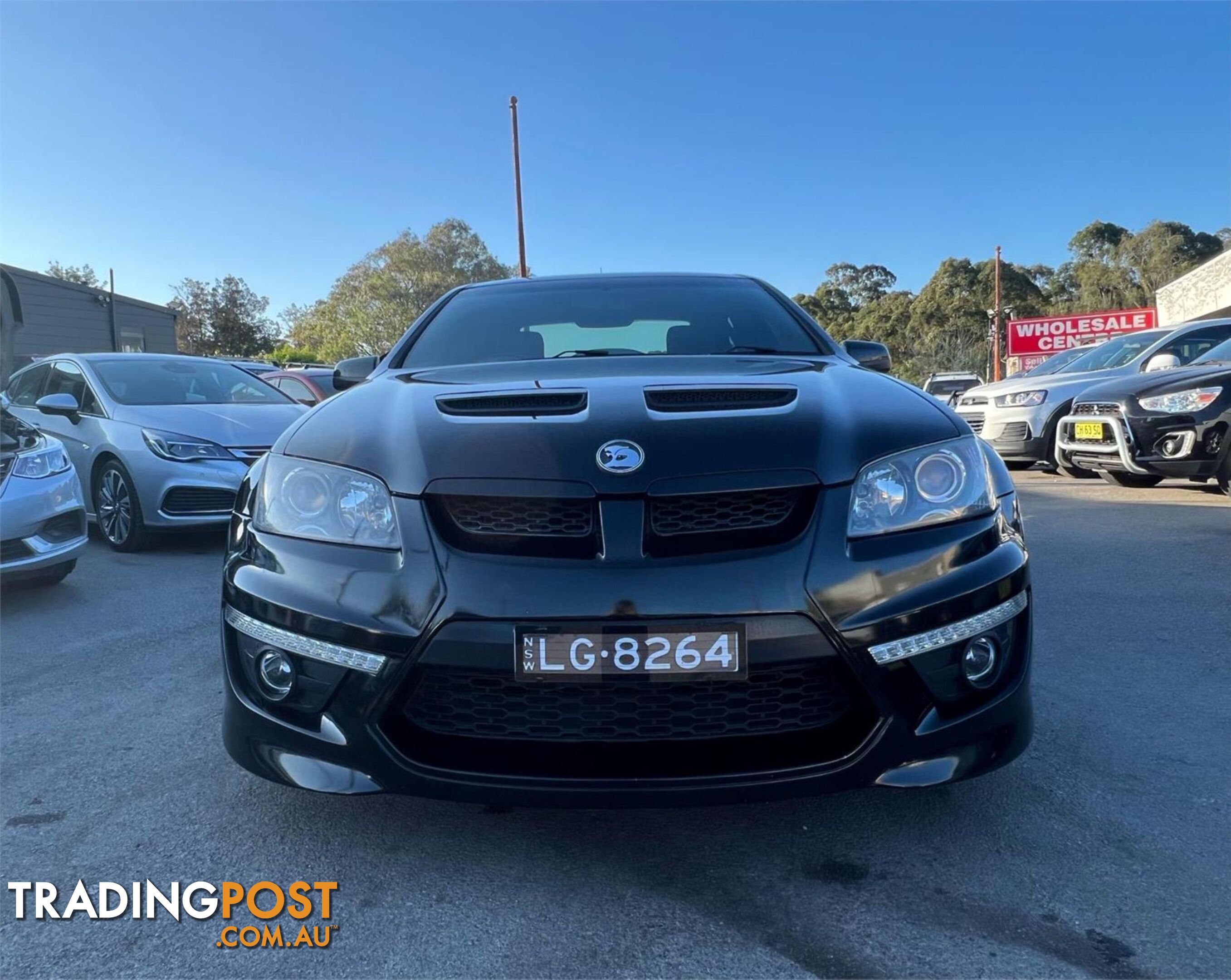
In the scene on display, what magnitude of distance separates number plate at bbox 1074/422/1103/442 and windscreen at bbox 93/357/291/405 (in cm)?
624

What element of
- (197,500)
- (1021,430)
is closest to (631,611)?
(197,500)

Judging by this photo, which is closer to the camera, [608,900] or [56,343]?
[608,900]

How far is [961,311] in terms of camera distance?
153ft

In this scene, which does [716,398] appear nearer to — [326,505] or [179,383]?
[326,505]

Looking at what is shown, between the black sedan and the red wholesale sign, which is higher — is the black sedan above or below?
below

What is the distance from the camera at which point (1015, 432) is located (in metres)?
9.45

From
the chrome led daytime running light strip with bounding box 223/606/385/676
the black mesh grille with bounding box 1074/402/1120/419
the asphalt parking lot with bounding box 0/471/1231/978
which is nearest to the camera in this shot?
the asphalt parking lot with bounding box 0/471/1231/978

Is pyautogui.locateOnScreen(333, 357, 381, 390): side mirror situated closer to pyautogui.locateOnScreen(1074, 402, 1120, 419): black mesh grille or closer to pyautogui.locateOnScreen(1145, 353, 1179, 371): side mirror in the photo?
pyautogui.locateOnScreen(1074, 402, 1120, 419): black mesh grille

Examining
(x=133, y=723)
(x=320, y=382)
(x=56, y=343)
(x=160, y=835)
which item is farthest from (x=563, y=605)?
(x=56, y=343)

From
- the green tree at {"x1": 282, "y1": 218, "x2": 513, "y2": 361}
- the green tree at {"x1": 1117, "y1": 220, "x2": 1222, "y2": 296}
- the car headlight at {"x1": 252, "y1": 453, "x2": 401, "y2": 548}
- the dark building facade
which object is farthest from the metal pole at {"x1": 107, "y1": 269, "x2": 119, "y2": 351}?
the green tree at {"x1": 1117, "y1": 220, "x2": 1222, "y2": 296}

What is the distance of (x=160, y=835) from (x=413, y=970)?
0.89m

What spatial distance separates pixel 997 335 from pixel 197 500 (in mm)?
36374

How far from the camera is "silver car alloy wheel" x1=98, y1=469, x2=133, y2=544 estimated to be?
20.3 feet

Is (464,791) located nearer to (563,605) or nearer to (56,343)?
(563,605)
